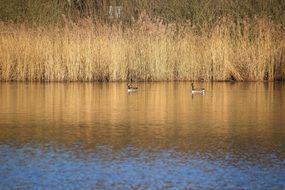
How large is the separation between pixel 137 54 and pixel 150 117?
27.1ft

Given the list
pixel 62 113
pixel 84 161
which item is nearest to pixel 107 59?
pixel 62 113

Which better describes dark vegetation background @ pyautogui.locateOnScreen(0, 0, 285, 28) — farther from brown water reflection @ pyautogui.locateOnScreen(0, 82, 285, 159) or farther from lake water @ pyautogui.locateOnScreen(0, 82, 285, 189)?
lake water @ pyautogui.locateOnScreen(0, 82, 285, 189)

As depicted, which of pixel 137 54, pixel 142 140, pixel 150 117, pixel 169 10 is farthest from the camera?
pixel 169 10

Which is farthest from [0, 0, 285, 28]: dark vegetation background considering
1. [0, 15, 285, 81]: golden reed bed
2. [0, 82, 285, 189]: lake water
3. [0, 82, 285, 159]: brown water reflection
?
[0, 82, 285, 189]: lake water

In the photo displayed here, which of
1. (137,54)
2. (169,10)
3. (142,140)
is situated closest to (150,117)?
(142,140)

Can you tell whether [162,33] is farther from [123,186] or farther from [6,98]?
[123,186]

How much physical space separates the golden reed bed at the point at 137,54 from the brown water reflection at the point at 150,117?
1.39 meters

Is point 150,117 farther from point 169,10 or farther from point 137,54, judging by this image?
point 169,10

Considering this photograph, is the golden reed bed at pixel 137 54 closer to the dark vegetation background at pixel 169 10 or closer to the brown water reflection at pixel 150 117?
the brown water reflection at pixel 150 117

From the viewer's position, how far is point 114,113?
13.1 metres

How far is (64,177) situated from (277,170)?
7.39 feet

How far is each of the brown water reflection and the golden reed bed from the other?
1.39 m

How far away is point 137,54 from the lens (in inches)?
811

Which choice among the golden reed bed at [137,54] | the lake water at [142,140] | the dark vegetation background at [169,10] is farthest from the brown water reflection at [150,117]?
the dark vegetation background at [169,10]
